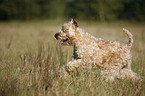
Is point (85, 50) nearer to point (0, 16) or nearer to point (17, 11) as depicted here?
point (17, 11)

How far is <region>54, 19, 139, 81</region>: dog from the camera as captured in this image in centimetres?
340

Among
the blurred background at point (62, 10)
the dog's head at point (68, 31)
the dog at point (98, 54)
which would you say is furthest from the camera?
the blurred background at point (62, 10)

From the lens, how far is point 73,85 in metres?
3.22

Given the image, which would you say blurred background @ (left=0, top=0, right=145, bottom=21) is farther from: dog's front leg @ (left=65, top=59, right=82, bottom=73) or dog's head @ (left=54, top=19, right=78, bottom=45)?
dog's front leg @ (left=65, top=59, right=82, bottom=73)

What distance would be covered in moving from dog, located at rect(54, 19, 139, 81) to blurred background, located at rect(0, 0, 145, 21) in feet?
83.3

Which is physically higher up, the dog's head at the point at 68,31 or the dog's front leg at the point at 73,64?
the dog's head at the point at 68,31

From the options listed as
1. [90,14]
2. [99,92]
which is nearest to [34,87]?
[99,92]

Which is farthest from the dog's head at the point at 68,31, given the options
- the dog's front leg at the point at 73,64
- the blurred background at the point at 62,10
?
the blurred background at the point at 62,10

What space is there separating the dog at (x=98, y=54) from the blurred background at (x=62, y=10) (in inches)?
1000

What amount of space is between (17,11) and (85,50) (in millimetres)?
40888

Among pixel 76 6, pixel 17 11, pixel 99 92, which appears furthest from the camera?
pixel 76 6

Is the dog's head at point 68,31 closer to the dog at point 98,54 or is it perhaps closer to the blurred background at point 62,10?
the dog at point 98,54

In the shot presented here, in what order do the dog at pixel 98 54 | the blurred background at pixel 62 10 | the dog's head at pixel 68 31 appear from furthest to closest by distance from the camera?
the blurred background at pixel 62 10 < the dog's head at pixel 68 31 < the dog at pixel 98 54

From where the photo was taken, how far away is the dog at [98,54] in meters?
3.40
